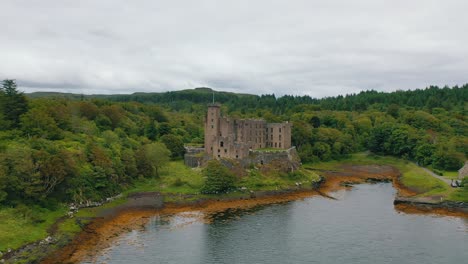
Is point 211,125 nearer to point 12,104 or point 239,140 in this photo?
point 239,140

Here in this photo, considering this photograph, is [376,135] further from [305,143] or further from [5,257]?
[5,257]

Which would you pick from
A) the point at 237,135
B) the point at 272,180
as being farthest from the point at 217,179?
the point at 237,135

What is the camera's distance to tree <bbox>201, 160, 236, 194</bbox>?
80.1 m

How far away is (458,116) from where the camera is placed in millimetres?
154000

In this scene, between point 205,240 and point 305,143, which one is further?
point 305,143

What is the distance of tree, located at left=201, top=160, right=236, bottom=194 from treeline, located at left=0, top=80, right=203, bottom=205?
1286 centimetres

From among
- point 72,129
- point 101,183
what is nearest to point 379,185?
point 101,183

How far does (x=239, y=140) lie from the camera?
101 m

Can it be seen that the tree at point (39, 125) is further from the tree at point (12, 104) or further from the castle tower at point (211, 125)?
the castle tower at point (211, 125)

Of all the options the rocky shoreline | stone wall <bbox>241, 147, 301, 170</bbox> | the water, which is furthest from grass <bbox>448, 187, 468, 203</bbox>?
stone wall <bbox>241, 147, 301, 170</bbox>

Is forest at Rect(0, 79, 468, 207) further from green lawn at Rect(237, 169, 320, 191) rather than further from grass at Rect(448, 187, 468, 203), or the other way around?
grass at Rect(448, 187, 468, 203)

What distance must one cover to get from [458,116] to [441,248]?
115 meters

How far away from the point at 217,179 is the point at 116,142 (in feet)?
89.5

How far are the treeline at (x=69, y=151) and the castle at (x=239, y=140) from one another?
10073 mm
